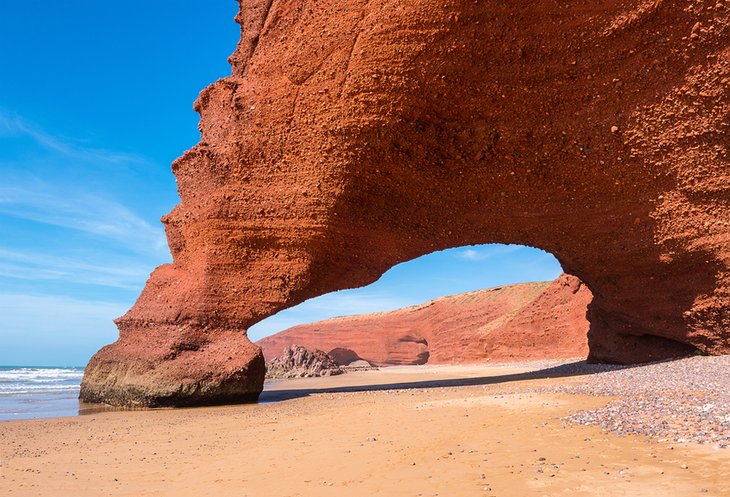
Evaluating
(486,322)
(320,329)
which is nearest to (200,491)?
(486,322)

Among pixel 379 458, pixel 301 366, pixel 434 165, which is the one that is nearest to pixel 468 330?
pixel 301 366

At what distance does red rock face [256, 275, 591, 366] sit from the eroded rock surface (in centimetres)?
892

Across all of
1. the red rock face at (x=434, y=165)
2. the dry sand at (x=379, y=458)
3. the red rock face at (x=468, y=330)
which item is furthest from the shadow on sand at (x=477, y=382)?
the red rock face at (x=468, y=330)

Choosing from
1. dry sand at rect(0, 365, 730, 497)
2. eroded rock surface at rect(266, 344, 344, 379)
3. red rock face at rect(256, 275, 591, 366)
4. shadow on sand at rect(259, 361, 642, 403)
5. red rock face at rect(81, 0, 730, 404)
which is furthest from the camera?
red rock face at rect(256, 275, 591, 366)

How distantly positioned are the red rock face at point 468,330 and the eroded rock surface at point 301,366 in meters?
8.92

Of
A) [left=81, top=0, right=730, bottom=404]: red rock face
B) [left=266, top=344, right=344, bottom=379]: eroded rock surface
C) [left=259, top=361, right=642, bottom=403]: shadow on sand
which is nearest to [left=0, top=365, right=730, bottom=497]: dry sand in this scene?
[left=259, top=361, right=642, bottom=403]: shadow on sand

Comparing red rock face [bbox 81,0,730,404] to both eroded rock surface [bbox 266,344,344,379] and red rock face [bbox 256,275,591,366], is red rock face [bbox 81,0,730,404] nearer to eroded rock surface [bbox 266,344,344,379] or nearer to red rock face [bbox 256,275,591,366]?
red rock face [bbox 256,275,591,366]

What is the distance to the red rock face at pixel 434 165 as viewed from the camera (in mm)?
9297

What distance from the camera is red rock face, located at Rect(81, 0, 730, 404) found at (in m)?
9.30

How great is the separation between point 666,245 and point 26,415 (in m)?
12.6

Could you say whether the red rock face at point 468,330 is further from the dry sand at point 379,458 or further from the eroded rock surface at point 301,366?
the dry sand at point 379,458

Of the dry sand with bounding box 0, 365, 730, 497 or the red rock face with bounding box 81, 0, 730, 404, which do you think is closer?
the dry sand with bounding box 0, 365, 730, 497

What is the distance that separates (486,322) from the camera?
3234 centimetres

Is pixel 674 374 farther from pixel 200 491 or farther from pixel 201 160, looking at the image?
pixel 201 160
